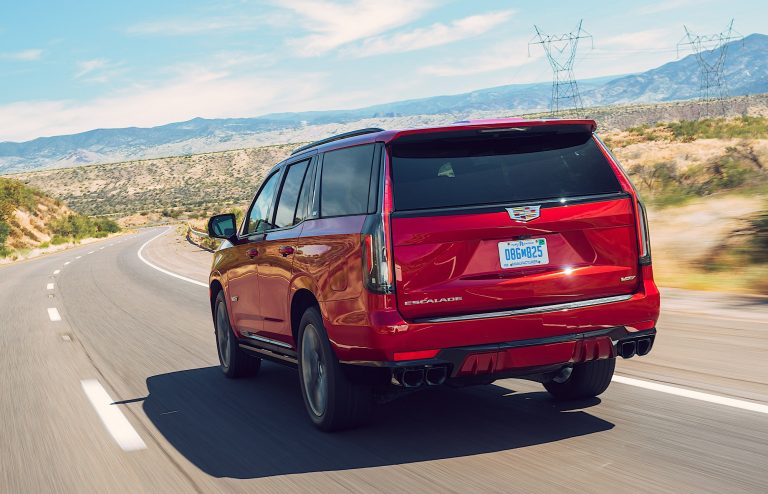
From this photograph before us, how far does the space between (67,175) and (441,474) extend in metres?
191

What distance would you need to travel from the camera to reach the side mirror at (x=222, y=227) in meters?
7.91

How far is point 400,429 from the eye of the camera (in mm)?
5906

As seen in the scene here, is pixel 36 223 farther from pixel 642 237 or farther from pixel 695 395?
pixel 642 237

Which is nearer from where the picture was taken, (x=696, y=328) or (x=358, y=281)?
(x=358, y=281)

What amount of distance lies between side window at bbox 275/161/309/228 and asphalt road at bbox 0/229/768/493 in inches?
57.0

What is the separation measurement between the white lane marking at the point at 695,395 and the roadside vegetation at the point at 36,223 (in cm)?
5686

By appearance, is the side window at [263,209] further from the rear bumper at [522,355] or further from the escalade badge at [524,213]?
the escalade badge at [524,213]

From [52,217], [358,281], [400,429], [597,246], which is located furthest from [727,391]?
[52,217]

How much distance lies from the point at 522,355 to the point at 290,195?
2459mm

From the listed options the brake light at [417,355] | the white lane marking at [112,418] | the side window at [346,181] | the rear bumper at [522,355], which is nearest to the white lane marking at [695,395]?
the rear bumper at [522,355]

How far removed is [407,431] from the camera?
5.84 m

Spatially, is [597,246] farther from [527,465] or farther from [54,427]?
[54,427]

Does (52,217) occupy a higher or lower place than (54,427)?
lower

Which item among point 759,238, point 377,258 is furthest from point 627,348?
point 759,238
